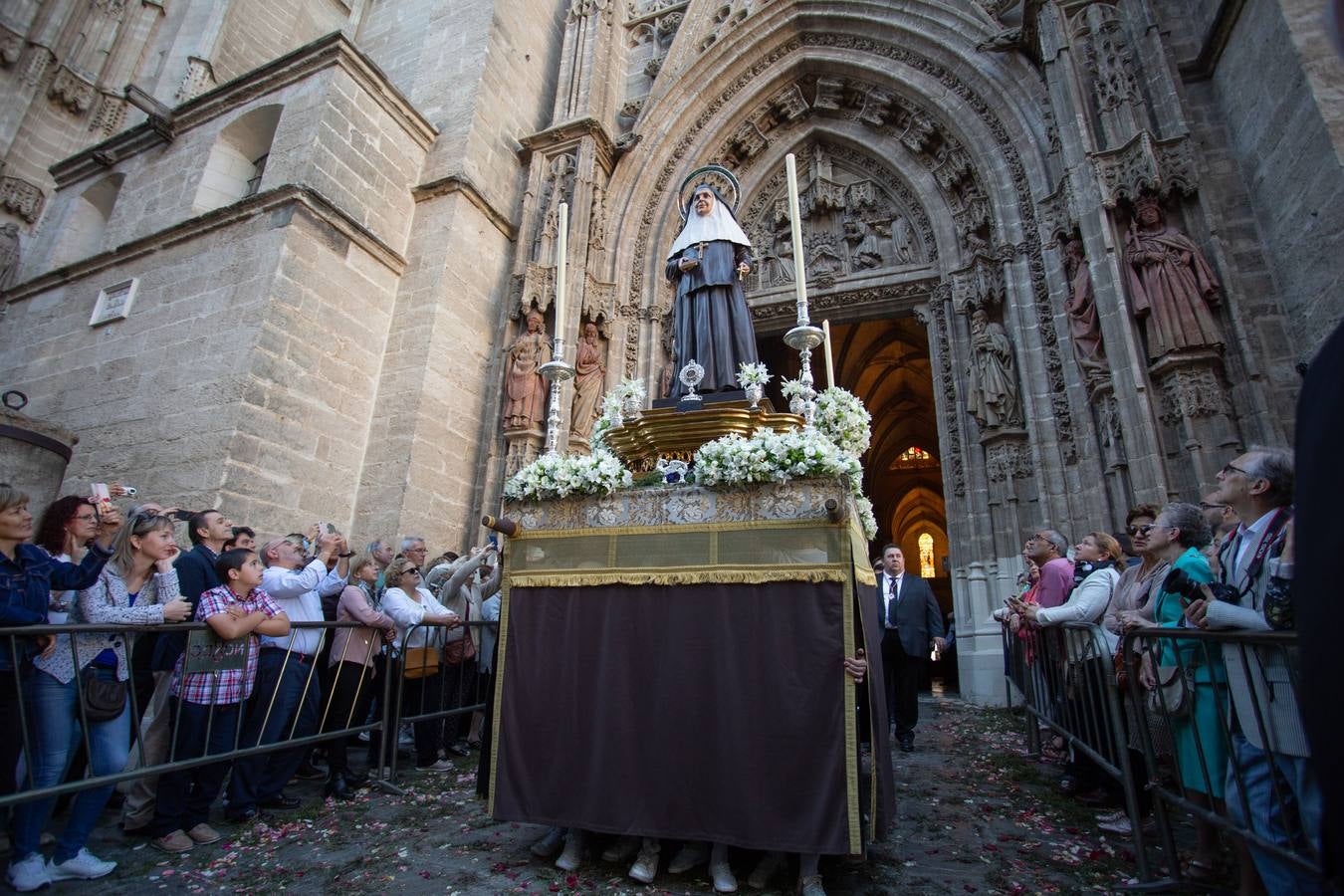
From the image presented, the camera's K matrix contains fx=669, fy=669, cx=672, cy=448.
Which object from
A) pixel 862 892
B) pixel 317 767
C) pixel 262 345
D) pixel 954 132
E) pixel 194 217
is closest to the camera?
pixel 862 892

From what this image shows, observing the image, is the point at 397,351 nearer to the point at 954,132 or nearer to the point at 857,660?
the point at 857,660

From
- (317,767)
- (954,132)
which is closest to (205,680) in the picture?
(317,767)

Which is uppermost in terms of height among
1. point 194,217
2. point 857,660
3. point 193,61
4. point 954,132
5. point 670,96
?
point 193,61

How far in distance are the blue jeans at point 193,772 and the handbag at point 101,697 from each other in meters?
0.31

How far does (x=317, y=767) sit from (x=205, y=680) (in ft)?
7.17

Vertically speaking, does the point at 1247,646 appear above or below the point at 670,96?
below

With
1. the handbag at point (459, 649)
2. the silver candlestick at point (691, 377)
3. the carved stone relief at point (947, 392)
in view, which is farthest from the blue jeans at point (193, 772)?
the carved stone relief at point (947, 392)

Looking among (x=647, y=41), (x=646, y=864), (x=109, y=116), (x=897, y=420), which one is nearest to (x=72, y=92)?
(x=109, y=116)

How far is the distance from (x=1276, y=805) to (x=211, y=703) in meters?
4.84

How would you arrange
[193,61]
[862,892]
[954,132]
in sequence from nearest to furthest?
[862,892]
[954,132]
[193,61]

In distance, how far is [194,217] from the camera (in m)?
8.89

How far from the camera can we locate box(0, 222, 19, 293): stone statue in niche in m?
11.2

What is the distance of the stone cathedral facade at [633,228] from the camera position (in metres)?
7.00

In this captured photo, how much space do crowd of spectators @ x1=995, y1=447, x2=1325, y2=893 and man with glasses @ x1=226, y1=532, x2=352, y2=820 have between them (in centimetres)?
468
